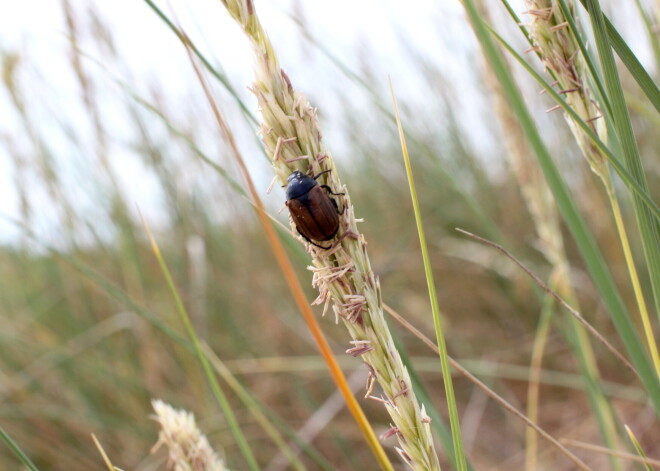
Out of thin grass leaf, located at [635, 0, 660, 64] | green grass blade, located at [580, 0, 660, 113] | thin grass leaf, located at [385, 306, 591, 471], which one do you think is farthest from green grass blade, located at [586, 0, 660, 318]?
thin grass leaf, located at [635, 0, 660, 64]

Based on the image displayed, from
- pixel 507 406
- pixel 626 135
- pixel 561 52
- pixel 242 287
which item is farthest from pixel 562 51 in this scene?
pixel 242 287

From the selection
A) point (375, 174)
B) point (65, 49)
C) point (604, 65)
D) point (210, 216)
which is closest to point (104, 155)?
point (65, 49)

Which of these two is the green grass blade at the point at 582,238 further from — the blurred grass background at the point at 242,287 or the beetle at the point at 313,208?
the blurred grass background at the point at 242,287

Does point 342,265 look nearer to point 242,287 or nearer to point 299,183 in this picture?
point 299,183

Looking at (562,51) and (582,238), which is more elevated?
(562,51)

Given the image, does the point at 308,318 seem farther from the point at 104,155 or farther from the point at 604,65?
the point at 104,155

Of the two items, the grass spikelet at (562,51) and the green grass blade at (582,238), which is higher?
the grass spikelet at (562,51)

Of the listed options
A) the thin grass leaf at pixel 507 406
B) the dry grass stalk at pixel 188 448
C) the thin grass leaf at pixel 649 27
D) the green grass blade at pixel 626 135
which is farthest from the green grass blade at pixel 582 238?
the dry grass stalk at pixel 188 448
